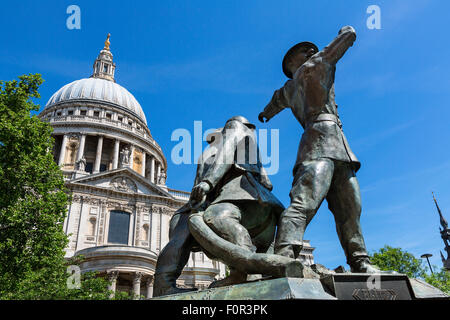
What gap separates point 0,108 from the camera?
52.8 feet

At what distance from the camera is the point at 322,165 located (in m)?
3.38

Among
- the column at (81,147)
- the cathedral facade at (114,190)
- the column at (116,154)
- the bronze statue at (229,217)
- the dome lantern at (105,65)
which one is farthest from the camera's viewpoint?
the dome lantern at (105,65)

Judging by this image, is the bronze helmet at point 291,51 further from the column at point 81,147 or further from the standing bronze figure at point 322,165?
the column at point 81,147

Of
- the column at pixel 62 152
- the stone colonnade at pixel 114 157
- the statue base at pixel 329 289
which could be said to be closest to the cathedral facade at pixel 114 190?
the column at pixel 62 152

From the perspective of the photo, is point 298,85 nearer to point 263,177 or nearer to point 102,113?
point 263,177

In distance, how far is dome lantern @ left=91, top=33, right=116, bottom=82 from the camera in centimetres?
6694

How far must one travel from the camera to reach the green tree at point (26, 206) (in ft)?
48.2

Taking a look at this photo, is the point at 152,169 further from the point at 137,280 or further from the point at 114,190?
the point at 137,280

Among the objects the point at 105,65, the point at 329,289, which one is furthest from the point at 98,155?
the point at 329,289

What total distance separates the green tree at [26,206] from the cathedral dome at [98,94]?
40924mm

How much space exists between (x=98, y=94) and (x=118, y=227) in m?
29.7

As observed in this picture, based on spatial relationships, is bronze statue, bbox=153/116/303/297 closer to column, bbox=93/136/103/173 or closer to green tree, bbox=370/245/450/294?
green tree, bbox=370/245/450/294

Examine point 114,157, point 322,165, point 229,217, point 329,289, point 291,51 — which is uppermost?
point 114,157
